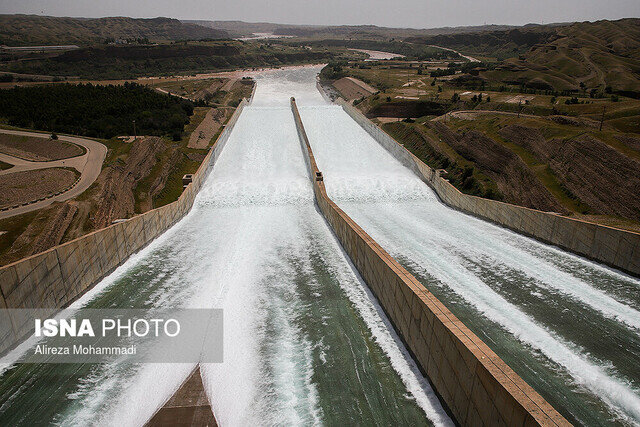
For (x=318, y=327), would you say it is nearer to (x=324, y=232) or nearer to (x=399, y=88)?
(x=324, y=232)

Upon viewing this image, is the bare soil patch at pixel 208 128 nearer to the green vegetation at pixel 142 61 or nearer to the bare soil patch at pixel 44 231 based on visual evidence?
the bare soil patch at pixel 44 231

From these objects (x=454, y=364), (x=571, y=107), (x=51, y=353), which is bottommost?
(x=51, y=353)

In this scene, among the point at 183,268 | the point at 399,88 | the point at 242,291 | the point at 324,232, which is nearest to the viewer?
the point at 242,291

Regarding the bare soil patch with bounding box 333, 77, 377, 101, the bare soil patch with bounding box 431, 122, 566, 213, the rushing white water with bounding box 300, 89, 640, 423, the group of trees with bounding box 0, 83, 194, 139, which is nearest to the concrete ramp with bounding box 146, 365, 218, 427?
the rushing white water with bounding box 300, 89, 640, 423

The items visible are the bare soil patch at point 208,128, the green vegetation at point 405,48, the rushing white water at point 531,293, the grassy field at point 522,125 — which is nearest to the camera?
the rushing white water at point 531,293

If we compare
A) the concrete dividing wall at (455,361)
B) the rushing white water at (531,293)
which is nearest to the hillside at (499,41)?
the rushing white water at (531,293)

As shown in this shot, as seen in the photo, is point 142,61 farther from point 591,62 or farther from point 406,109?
point 591,62

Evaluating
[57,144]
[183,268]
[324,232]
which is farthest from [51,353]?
[57,144]
